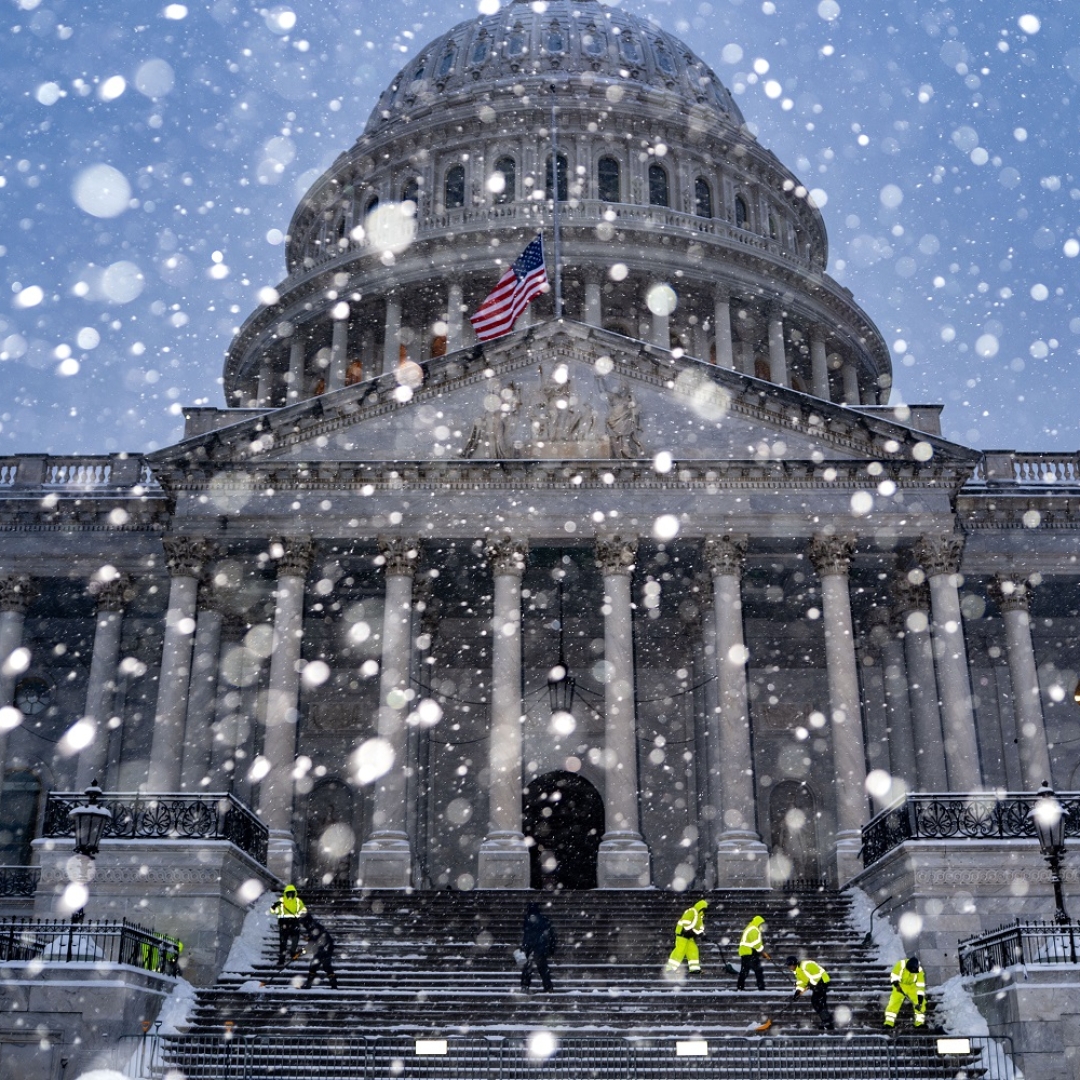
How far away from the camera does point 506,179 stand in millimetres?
60594

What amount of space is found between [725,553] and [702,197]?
31610mm

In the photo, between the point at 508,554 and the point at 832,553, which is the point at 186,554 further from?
the point at 832,553

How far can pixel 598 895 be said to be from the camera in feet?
96.5

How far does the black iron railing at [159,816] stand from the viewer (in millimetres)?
26359

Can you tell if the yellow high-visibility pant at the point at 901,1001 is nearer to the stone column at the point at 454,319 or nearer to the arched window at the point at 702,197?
the stone column at the point at 454,319

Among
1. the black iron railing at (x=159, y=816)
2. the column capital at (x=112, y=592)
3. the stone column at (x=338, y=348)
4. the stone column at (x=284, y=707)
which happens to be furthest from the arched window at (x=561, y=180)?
the black iron railing at (x=159, y=816)

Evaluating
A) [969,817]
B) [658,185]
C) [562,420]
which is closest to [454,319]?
[658,185]

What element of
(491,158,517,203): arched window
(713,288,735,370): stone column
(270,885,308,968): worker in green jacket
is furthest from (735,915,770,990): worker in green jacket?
(491,158,517,203): arched window

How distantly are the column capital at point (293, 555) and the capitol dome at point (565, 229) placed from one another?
2086cm

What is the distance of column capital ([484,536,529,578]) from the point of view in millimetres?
34406

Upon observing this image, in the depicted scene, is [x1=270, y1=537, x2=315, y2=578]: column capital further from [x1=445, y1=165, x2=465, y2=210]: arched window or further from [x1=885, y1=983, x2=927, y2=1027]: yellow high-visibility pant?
[x1=445, y1=165, x2=465, y2=210]: arched window

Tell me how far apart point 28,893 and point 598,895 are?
47.9 feet

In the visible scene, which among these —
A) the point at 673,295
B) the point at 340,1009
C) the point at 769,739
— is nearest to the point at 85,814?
the point at 340,1009

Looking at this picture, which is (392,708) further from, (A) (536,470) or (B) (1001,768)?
(B) (1001,768)
